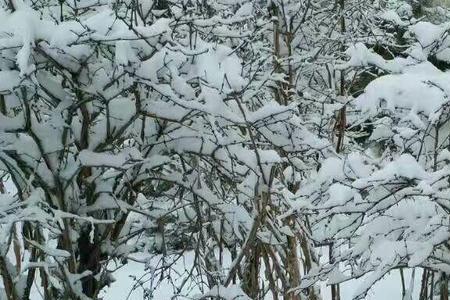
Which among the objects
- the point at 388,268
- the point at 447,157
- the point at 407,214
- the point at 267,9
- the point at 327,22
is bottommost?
the point at 388,268

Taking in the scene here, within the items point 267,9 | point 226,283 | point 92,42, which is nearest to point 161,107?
point 92,42

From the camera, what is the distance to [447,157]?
2.88 meters

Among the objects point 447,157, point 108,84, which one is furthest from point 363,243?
point 108,84

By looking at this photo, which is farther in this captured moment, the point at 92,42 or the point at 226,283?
the point at 226,283

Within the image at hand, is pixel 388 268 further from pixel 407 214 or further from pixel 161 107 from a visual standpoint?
pixel 161 107

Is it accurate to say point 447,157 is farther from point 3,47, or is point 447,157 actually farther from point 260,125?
point 3,47

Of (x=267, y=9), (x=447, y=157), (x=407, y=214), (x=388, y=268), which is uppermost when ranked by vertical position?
(x=267, y=9)

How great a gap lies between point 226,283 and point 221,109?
3.63 feet

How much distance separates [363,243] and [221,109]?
98 centimetres

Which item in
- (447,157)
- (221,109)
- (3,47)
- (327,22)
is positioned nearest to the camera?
(3,47)

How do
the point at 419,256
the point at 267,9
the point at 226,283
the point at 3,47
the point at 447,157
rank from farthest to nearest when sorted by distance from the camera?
the point at 267,9
the point at 226,283
the point at 447,157
the point at 419,256
the point at 3,47

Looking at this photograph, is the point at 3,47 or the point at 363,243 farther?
the point at 363,243

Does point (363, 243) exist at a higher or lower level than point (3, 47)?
lower

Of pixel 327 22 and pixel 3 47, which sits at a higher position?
pixel 327 22
